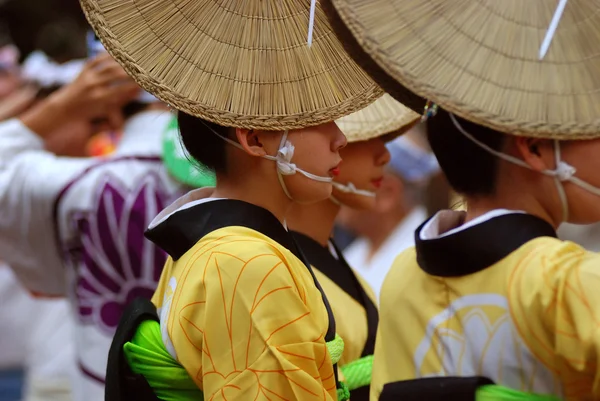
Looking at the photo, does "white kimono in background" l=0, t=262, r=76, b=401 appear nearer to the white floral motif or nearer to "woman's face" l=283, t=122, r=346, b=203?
"woman's face" l=283, t=122, r=346, b=203

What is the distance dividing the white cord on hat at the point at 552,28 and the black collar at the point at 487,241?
→ 0.35 meters

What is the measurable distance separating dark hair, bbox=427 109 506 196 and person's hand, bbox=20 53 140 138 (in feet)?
7.43

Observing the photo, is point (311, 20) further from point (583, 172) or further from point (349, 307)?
point (349, 307)

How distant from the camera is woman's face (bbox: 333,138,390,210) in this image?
3.30m

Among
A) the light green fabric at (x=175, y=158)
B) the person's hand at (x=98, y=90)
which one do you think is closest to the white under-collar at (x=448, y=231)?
the light green fabric at (x=175, y=158)

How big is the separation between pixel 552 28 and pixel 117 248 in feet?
8.24

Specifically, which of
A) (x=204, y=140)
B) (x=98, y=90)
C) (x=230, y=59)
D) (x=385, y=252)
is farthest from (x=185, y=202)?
(x=385, y=252)

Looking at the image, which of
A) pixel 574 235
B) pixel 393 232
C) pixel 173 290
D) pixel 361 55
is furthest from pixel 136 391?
pixel 393 232

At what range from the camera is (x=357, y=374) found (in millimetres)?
2934

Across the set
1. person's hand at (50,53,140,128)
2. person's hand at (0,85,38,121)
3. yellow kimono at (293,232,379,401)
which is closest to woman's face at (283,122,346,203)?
yellow kimono at (293,232,379,401)

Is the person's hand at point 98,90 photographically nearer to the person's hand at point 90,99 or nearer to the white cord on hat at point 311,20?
the person's hand at point 90,99

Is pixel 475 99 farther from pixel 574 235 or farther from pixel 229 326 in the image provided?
pixel 574 235

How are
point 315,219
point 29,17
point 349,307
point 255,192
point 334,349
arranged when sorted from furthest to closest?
point 29,17 < point 315,219 < point 349,307 < point 255,192 < point 334,349

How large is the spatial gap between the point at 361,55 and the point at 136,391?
3.09 feet
